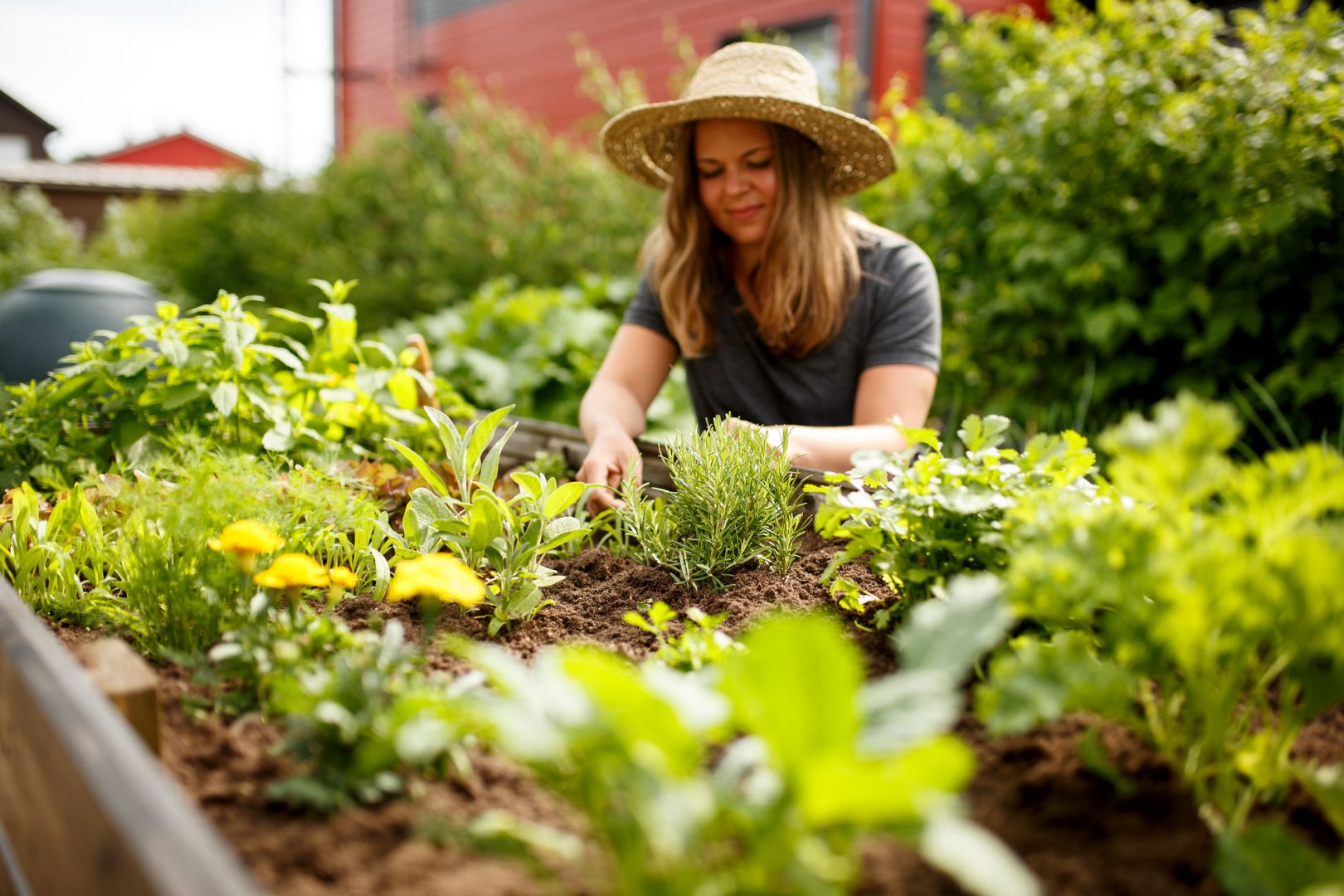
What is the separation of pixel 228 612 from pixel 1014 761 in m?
0.95

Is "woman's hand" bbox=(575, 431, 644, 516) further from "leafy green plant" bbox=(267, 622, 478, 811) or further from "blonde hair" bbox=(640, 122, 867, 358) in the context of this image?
"leafy green plant" bbox=(267, 622, 478, 811)

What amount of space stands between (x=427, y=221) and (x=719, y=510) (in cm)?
599

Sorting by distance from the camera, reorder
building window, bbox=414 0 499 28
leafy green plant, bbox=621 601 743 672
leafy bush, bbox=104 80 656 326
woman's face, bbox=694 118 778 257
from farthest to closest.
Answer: building window, bbox=414 0 499 28, leafy bush, bbox=104 80 656 326, woman's face, bbox=694 118 778 257, leafy green plant, bbox=621 601 743 672

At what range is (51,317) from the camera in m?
3.03

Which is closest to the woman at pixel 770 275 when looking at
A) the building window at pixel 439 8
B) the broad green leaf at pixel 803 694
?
the broad green leaf at pixel 803 694

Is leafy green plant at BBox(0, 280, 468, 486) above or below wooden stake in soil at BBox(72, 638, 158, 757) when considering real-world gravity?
above

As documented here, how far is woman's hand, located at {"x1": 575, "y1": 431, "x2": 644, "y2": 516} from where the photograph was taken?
72.7 inches

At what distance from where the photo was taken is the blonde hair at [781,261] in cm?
250

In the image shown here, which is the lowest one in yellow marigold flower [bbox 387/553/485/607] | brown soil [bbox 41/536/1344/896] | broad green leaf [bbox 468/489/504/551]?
brown soil [bbox 41/536/1344/896]

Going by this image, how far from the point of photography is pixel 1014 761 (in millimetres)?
1008

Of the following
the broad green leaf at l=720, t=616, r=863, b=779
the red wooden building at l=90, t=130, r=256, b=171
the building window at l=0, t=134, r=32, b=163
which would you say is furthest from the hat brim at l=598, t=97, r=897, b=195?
the red wooden building at l=90, t=130, r=256, b=171

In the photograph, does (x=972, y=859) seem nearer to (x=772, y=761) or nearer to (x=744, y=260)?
(x=772, y=761)

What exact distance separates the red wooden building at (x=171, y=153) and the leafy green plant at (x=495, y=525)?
35.1 meters

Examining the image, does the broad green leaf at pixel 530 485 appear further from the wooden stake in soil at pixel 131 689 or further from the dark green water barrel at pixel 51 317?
the dark green water barrel at pixel 51 317
